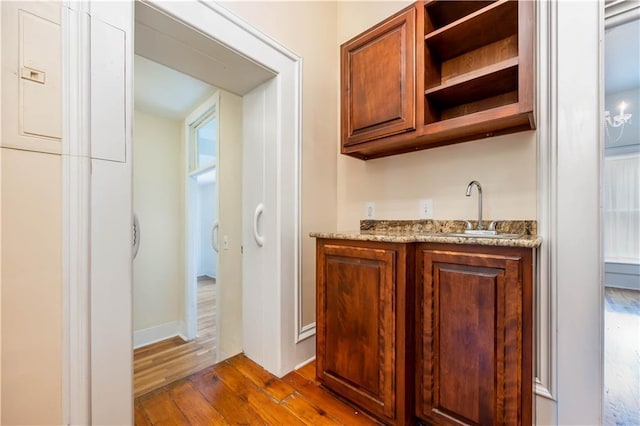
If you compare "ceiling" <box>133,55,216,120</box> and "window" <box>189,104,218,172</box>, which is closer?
"ceiling" <box>133,55,216,120</box>

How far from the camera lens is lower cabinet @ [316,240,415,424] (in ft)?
3.93

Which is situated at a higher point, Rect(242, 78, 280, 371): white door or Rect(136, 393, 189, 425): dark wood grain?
Rect(242, 78, 280, 371): white door

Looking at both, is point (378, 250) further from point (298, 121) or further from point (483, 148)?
point (298, 121)

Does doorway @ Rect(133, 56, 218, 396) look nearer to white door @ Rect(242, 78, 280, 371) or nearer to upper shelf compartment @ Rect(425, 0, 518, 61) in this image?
white door @ Rect(242, 78, 280, 371)

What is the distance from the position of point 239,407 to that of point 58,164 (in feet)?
4.64

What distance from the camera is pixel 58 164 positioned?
34.8 inches

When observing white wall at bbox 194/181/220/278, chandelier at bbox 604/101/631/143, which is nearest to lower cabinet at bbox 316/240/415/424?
chandelier at bbox 604/101/631/143

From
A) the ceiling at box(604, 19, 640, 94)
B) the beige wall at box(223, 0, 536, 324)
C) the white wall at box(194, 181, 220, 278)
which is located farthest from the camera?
the white wall at box(194, 181, 220, 278)

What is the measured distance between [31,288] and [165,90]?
2530mm

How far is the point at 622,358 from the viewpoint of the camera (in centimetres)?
155

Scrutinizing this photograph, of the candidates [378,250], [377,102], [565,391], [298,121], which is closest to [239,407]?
[378,250]

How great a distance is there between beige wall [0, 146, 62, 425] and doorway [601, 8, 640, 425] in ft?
7.10

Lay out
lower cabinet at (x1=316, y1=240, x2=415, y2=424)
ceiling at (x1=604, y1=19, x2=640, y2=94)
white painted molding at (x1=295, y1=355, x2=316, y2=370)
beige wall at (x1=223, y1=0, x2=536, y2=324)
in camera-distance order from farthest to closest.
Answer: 1. white painted molding at (x1=295, y1=355, x2=316, y2=370)
2. beige wall at (x1=223, y1=0, x2=536, y2=324)
3. ceiling at (x1=604, y1=19, x2=640, y2=94)
4. lower cabinet at (x1=316, y1=240, x2=415, y2=424)

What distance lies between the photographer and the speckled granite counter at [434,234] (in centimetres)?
104
